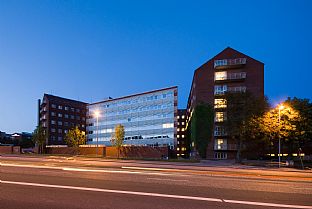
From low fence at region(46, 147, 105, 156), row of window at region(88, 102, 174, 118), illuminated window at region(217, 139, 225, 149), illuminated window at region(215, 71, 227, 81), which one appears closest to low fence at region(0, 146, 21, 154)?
low fence at region(46, 147, 105, 156)

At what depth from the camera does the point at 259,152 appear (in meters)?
65.9

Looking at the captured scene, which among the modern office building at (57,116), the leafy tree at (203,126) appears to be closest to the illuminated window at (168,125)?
the leafy tree at (203,126)

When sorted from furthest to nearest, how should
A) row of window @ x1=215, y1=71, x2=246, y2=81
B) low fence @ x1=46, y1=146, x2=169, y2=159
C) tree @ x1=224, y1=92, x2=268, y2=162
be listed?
row of window @ x1=215, y1=71, x2=246, y2=81 → low fence @ x1=46, y1=146, x2=169, y2=159 → tree @ x1=224, y1=92, x2=268, y2=162

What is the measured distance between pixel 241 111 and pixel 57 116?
95413 mm

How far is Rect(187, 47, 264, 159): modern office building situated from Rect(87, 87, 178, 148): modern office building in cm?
1923

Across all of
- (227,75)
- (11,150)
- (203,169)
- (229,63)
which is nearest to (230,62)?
(229,63)

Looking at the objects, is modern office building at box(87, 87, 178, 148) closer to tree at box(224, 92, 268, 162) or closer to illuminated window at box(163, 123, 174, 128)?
illuminated window at box(163, 123, 174, 128)

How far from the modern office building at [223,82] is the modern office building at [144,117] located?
1923 centimetres

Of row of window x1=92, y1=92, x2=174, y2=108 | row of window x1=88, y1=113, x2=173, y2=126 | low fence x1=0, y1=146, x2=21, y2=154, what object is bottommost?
low fence x1=0, y1=146, x2=21, y2=154

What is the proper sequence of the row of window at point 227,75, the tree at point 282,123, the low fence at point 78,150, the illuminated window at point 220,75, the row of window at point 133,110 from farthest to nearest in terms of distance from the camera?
the row of window at point 133,110 → the illuminated window at point 220,75 → the row of window at point 227,75 → the low fence at point 78,150 → the tree at point 282,123

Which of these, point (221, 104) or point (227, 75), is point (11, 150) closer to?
point (221, 104)

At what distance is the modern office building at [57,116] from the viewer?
12581 cm

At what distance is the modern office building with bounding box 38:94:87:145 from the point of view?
125812 millimetres

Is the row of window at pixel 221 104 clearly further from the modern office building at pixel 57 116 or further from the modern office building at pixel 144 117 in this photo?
the modern office building at pixel 57 116
